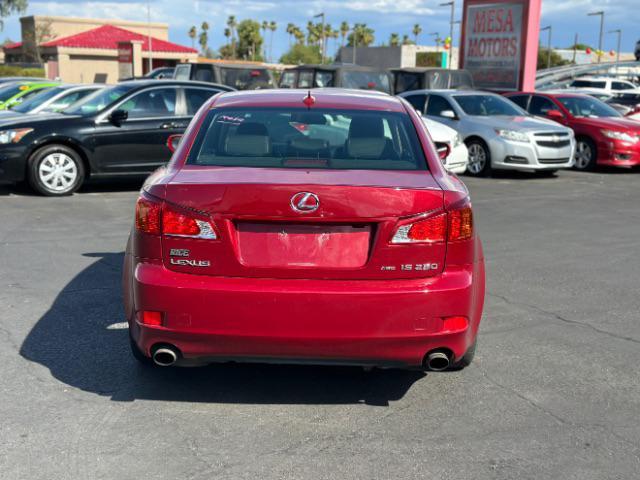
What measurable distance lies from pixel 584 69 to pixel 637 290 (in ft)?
214

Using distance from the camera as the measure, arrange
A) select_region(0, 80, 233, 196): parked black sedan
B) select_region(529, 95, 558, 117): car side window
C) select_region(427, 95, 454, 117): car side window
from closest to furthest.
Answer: select_region(0, 80, 233, 196): parked black sedan, select_region(427, 95, 454, 117): car side window, select_region(529, 95, 558, 117): car side window

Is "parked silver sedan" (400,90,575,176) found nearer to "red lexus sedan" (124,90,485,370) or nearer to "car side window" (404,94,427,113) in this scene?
"car side window" (404,94,427,113)

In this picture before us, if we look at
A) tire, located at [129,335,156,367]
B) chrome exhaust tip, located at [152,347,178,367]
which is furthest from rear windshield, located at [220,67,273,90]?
chrome exhaust tip, located at [152,347,178,367]

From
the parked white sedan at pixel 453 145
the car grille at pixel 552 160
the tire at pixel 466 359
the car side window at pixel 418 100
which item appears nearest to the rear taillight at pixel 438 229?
the tire at pixel 466 359

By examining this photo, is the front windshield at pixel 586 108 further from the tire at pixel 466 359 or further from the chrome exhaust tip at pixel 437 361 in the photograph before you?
the chrome exhaust tip at pixel 437 361

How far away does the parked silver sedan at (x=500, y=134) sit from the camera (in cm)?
1455

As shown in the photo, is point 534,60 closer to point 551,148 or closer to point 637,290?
point 551,148

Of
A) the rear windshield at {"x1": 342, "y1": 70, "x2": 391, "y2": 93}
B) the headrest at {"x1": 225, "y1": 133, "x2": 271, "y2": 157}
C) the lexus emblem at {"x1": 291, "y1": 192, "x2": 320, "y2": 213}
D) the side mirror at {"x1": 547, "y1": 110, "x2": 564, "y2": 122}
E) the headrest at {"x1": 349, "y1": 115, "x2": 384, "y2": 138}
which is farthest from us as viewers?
the rear windshield at {"x1": 342, "y1": 70, "x2": 391, "y2": 93}

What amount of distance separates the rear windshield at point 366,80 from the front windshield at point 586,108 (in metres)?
4.97

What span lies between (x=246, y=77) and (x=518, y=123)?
31.4 feet

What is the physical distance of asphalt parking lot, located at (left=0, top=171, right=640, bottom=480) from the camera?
354cm

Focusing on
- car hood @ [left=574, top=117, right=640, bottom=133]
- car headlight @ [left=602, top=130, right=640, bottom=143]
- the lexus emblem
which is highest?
the lexus emblem

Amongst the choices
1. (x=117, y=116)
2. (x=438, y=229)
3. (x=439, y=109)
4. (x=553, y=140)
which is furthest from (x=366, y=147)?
(x=439, y=109)

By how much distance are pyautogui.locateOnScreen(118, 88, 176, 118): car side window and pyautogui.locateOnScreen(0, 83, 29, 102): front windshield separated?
8.76 m
